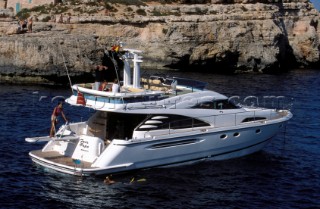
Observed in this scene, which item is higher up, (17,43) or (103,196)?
(17,43)

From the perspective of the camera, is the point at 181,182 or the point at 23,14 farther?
the point at 23,14

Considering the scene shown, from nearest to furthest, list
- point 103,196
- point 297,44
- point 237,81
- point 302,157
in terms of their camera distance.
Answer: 1. point 103,196
2. point 302,157
3. point 237,81
4. point 297,44

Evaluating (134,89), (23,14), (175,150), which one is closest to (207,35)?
(23,14)

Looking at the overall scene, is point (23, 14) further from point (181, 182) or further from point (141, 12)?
point (181, 182)

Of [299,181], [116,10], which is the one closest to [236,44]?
[116,10]

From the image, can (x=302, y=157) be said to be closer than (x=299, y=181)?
No

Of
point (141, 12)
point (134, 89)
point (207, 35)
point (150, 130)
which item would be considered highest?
point (141, 12)

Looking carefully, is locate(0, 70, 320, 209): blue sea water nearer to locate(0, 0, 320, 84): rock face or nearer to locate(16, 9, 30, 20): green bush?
locate(0, 0, 320, 84): rock face

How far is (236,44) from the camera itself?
6500cm

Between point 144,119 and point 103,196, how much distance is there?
15.4 feet

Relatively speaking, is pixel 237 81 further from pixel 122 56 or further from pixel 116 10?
pixel 122 56

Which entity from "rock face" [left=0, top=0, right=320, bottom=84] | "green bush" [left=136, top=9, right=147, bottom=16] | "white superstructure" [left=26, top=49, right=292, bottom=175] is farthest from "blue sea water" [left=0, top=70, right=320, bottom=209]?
"green bush" [left=136, top=9, right=147, bottom=16]

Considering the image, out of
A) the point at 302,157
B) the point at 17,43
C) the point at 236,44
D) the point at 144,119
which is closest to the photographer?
the point at 144,119

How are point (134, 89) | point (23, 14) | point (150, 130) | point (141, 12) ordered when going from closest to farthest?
point (150, 130)
point (134, 89)
point (23, 14)
point (141, 12)
